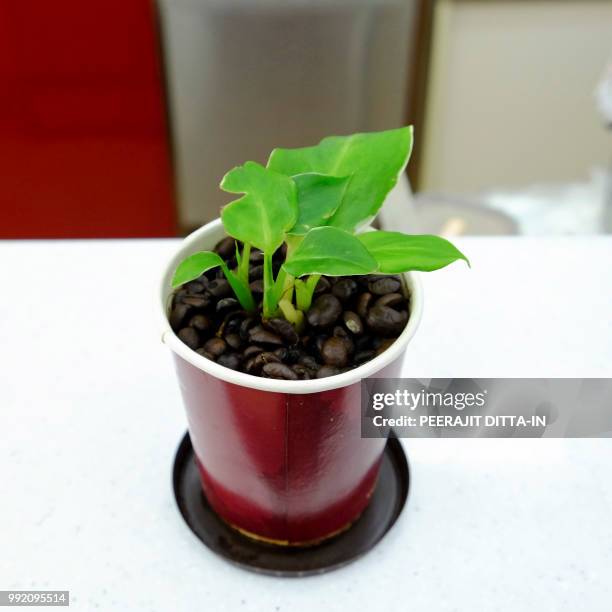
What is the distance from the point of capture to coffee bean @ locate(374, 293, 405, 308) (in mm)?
408

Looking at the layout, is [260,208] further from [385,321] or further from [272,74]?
[272,74]

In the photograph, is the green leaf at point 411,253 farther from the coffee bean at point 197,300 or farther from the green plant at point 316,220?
the coffee bean at point 197,300

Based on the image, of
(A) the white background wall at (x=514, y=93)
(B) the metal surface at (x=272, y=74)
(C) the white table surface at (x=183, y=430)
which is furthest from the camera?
(A) the white background wall at (x=514, y=93)

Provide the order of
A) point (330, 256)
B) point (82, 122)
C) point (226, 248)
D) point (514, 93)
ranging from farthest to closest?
1. point (514, 93)
2. point (82, 122)
3. point (226, 248)
4. point (330, 256)

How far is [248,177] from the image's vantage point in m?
0.37

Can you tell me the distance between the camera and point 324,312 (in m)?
0.41

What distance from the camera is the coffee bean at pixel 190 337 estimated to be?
0.40m

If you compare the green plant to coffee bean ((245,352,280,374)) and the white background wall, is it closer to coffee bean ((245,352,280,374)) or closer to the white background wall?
coffee bean ((245,352,280,374))

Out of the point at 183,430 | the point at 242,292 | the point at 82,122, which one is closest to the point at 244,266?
the point at 242,292

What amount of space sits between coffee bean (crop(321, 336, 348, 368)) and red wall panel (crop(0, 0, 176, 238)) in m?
1.39

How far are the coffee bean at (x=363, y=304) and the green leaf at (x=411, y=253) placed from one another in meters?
0.04

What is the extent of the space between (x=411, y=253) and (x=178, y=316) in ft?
0.46

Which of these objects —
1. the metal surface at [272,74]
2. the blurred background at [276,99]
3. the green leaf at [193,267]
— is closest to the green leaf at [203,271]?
the green leaf at [193,267]

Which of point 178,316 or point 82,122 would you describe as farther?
point 82,122
